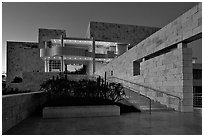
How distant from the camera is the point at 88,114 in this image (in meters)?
9.30

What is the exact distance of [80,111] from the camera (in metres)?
9.19

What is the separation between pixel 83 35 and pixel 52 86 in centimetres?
3874

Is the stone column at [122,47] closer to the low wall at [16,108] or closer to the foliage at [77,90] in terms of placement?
the foliage at [77,90]

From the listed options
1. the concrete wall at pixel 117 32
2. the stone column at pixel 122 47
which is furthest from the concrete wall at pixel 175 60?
the stone column at pixel 122 47

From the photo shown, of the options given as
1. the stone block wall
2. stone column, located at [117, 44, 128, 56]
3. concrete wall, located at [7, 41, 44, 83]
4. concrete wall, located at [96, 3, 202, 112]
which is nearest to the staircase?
concrete wall, located at [96, 3, 202, 112]

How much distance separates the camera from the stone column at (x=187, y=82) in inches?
445

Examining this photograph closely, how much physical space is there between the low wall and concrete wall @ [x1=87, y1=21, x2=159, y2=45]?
27.6m

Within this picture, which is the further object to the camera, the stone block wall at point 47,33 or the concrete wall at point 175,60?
the stone block wall at point 47,33

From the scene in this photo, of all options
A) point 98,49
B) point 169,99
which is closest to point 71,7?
point 98,49

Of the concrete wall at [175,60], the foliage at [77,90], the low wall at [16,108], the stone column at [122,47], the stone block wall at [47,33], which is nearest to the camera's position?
the low wall at [16,108]

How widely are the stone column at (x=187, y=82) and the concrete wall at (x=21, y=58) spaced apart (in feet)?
126

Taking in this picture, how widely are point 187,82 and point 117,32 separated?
2784cm

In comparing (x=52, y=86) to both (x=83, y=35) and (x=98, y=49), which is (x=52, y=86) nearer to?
(x=98, y=49)

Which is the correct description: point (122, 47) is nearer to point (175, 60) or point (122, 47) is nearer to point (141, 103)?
point (175, 60)
